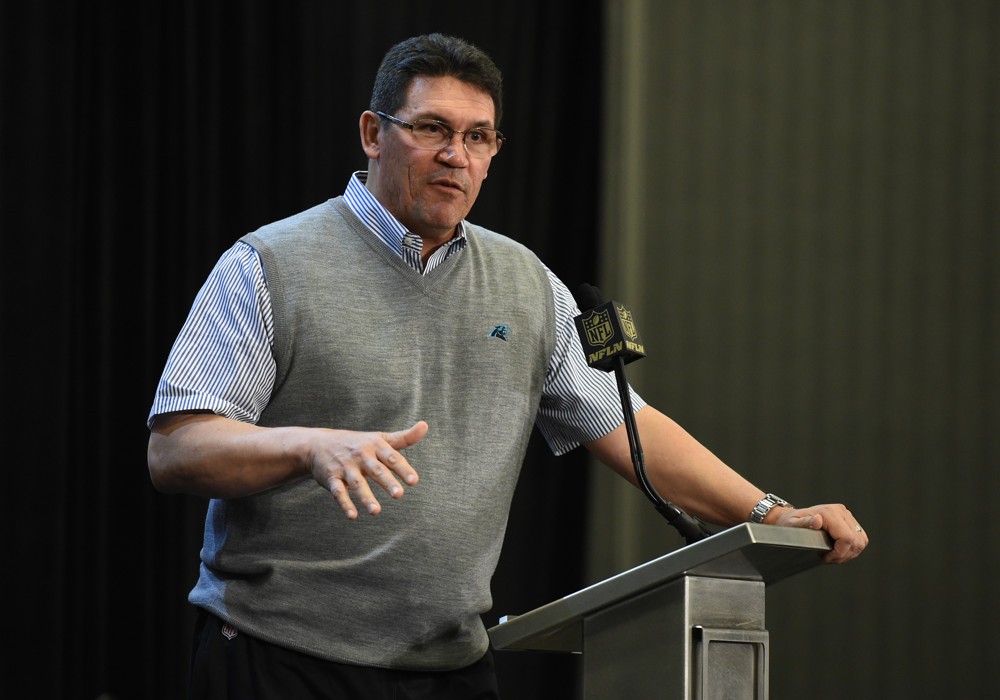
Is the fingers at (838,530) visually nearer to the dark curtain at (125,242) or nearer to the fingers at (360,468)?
the fingers at (360,468)

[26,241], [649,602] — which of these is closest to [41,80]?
[26,241]

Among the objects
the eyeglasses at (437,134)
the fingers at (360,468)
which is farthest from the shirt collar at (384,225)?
the fingers at (360,468)

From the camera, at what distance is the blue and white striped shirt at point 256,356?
4.68 ft

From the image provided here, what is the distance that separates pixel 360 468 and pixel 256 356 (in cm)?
44

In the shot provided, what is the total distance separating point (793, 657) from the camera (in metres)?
2.97

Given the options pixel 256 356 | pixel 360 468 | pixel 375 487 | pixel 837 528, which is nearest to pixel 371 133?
pixel 256 356

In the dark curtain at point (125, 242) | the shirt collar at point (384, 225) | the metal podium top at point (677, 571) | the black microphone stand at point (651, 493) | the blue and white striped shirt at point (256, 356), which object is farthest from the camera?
the dark curtain at point (125, 242)

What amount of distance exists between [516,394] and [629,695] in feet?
2.06

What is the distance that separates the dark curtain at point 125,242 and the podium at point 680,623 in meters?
1.49

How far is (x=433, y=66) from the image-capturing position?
5.57 ft

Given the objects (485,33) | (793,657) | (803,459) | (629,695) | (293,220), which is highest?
(485,33)

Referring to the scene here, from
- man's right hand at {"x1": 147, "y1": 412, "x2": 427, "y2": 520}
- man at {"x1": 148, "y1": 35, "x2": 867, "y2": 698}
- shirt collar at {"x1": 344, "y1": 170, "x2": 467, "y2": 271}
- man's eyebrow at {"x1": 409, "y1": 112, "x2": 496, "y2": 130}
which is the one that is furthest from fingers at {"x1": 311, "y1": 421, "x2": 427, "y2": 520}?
man's eyebrow at {"x1": 409, "y1": 112, "x2": 496, "y2": 130}

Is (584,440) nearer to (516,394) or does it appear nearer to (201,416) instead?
(516,394)

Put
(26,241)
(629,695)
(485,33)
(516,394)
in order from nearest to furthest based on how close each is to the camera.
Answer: (629,695), (516,394), (26,241), (485,33)
